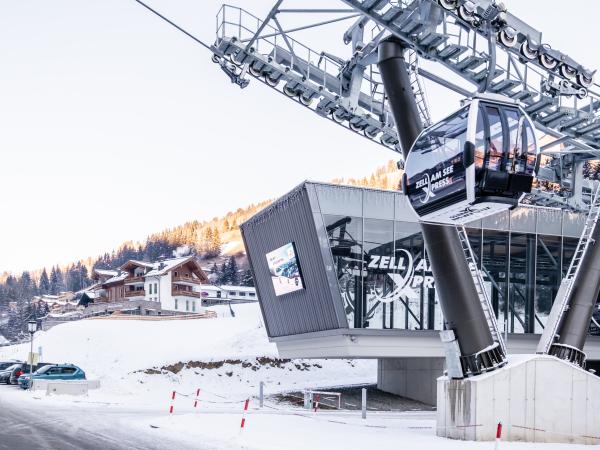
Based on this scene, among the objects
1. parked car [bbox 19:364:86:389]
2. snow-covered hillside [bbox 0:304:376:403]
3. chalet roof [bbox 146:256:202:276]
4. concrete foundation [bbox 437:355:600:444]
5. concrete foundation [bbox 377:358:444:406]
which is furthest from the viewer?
chalet roof [bbox 146:256:202:276]

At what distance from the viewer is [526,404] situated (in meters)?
22.7

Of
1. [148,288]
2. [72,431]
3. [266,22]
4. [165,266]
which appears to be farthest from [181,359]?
[148,288]

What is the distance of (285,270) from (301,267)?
213 centimetres

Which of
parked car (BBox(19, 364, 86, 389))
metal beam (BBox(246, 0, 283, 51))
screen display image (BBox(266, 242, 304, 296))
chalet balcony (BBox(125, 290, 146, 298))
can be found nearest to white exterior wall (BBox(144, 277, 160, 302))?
chalet balcony (BBox(125, 290, 146, 298))

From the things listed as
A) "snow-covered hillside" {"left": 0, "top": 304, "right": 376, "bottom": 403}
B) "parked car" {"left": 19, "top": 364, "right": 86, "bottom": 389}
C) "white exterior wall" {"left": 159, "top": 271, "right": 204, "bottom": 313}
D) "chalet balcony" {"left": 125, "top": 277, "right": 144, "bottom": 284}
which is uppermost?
"chalet balcony" {"left": 125, "top": 277, "right": 144, "bottom": 284}

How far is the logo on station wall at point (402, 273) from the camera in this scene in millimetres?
38844

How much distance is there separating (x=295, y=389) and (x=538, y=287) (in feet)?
55.7

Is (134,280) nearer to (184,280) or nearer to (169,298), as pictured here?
(169,298)

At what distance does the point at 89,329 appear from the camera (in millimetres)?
82250

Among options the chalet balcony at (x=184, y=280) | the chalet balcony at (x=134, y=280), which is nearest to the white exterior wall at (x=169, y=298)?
the chalet balcony at (x=184, y=280)

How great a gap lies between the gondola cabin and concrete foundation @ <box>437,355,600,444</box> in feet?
16.5

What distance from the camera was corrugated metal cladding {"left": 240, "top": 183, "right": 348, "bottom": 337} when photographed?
38.0 meters

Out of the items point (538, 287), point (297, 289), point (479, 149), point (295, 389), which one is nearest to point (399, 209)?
point (297, 289)

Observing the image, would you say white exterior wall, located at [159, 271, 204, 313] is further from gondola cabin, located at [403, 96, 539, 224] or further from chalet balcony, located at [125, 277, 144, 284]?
gondola cabin, located at [403, 96, 539, 224]
